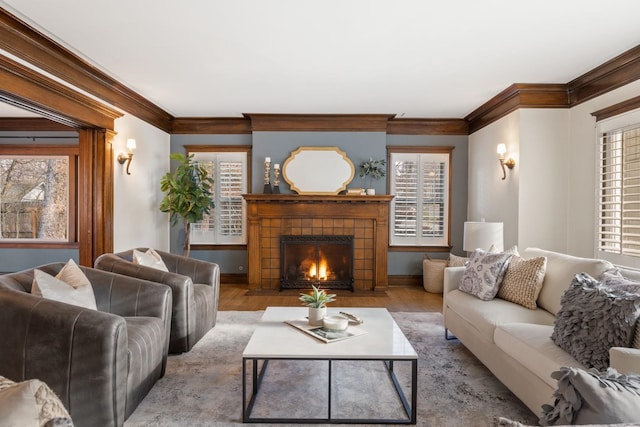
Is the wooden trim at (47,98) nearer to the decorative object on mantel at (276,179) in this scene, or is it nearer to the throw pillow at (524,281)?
the decorative object on mantel at (276,179)

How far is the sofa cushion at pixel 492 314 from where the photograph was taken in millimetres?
2724

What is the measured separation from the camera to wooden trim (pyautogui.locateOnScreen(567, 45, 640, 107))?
3.35 meters

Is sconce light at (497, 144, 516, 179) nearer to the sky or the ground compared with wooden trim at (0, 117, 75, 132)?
nearer to the ground

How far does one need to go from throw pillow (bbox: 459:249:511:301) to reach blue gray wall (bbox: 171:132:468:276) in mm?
2586

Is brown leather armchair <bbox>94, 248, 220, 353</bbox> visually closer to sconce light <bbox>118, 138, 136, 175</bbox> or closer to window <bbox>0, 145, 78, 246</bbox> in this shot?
sconce light <bbox>118, 138, 136, 175</bbox>

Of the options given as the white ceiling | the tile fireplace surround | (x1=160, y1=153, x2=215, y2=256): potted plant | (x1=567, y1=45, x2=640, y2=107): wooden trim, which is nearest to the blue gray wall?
the tile fireplace surround

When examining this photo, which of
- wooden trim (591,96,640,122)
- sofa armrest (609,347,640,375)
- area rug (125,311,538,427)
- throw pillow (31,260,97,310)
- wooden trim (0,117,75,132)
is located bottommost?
area rug (125,311,538,427)

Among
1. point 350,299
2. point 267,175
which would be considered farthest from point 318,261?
point 267,175

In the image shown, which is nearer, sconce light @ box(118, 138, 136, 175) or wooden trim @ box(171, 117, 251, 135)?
→ sconce light @ box(118, 138, 136, 175)

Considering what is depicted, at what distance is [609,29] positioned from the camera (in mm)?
2934

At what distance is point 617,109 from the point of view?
354 centimetres

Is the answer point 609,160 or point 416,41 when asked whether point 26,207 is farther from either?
point 609,160

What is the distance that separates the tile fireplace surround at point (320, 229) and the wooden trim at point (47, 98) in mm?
2302

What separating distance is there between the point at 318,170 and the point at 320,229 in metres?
0.91
